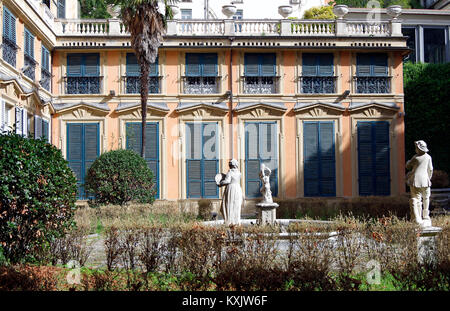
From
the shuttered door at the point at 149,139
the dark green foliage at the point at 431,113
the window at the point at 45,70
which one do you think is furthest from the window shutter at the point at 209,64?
the dark green foliage at the point at 431,113

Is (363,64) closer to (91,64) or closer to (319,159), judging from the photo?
(319,159)

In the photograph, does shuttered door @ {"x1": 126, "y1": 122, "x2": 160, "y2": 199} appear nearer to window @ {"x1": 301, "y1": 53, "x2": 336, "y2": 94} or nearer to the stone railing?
the stone railing

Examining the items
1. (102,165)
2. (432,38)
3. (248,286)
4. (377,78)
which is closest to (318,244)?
(248,286)

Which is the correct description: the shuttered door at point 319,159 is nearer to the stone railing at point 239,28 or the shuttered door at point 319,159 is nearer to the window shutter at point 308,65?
the window shutter at point 308,65

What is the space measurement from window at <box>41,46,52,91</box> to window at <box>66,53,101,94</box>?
2.90ft

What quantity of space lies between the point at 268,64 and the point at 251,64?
0.77 metres

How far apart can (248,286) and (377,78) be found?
1788 centimetres

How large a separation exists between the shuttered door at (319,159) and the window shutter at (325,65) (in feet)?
7.51

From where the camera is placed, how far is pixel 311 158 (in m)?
21.6

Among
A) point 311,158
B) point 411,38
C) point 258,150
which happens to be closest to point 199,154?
point 258,150

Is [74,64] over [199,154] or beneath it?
over

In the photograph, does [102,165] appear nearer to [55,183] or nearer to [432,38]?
[55,183]

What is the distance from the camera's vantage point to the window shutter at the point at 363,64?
71.6ft
